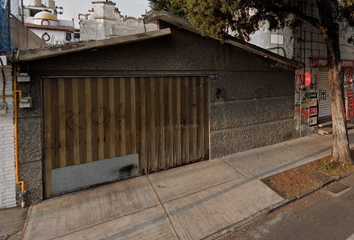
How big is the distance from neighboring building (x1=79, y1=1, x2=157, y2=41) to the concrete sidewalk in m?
12.3

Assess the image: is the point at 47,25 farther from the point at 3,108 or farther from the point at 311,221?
the point at 311,221

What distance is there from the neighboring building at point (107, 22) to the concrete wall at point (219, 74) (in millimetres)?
10185

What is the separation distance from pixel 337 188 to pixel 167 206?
3415mm

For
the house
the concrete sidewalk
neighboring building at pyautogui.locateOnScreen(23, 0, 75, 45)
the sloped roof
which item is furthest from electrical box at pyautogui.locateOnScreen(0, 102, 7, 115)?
neighboring building at pyautogui.locateOnScreen(23, 0, 75, 45)

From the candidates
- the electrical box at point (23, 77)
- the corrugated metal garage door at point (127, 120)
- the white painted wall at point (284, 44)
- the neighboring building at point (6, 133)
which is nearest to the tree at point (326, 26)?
the corrugated metal garage door at point (127, 120)

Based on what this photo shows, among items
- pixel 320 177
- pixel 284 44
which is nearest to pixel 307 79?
pixel 284 44

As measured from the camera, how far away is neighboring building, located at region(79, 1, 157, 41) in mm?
14352

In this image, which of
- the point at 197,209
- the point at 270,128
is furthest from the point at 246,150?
the point at 197,209

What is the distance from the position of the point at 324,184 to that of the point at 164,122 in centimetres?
362

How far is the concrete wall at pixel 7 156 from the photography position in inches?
147

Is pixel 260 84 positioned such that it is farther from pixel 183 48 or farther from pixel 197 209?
pixel 197 209

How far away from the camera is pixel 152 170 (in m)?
5.18

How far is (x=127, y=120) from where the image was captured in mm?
4816

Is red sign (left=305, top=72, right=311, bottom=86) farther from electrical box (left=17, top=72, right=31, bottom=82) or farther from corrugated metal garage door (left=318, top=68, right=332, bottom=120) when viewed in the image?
electrical box (left=17, top=72, right=31, bottom=82)
